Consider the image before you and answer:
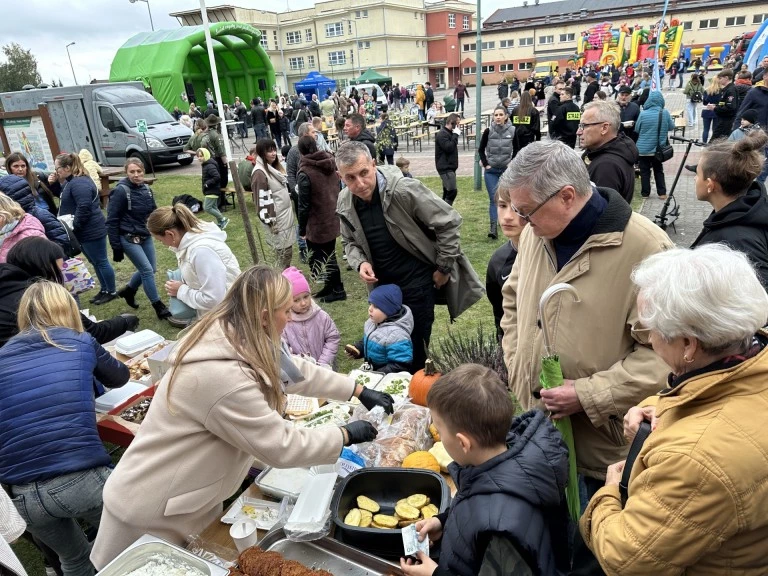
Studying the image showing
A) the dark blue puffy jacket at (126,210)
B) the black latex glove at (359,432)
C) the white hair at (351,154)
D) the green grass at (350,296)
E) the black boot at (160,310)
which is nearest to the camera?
the black latex glove at (359,432)

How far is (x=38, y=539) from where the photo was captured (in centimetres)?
252

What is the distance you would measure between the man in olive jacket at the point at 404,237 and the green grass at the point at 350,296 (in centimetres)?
122

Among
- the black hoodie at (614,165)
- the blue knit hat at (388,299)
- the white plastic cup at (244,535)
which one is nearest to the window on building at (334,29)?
the black hoodie at (614,165)

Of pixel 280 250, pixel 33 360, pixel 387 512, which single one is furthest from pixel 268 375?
pixel 280 250

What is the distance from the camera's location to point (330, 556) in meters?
1.84

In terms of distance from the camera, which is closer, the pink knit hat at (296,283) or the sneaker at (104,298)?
the pink knit hat at (296,283)

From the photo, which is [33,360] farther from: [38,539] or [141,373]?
[141,373]

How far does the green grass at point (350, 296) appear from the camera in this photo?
519cm

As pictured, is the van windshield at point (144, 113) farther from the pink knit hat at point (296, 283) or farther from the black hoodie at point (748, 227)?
the black hoodie at point (748, 227)

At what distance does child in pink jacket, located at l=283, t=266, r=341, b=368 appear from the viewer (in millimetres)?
3746

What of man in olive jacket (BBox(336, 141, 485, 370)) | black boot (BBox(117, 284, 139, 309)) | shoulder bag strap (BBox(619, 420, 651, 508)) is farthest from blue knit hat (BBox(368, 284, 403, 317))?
black boot (BBox(117, 284, 139, 309))

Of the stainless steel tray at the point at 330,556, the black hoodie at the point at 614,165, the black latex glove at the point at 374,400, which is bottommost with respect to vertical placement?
the stainless steel tray at the point at 330,556

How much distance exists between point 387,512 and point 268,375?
2.50 feet

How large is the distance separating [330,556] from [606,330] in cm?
136
